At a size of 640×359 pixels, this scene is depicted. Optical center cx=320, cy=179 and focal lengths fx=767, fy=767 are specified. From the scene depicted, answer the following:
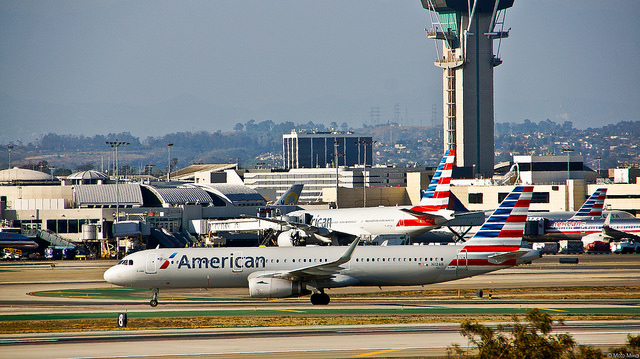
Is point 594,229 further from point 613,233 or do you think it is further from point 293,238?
point 293,238

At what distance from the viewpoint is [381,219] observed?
8450 cm

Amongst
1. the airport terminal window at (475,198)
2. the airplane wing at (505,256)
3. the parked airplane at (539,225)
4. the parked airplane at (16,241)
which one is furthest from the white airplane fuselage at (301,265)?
the airport terminal window at (475,198)

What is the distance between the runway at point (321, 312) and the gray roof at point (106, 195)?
166ft

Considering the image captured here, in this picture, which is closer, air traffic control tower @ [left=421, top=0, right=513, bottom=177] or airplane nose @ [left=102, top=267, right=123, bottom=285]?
airplane nose @ [left=102, top=267, right=123, bottom=285]

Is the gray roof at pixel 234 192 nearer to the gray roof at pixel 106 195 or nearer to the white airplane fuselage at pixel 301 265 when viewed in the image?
the gray roof at pixel 106 195

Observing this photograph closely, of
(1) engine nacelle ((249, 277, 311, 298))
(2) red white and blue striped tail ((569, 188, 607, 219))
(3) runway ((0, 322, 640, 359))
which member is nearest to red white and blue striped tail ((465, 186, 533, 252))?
(3) runway ((0, 322, 640, 359))

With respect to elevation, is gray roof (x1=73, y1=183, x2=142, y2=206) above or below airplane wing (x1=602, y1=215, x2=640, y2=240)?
above

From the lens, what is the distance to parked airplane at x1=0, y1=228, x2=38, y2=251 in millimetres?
96688

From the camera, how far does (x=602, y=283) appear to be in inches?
2212

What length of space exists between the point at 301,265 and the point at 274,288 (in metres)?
2.48

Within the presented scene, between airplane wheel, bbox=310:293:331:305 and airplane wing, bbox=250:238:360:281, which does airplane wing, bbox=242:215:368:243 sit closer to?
airplane wheel, bbox=310:293:331:305

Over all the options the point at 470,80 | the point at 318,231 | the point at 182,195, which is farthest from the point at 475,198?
the point at 318,231

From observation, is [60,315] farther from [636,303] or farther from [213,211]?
[213,211]

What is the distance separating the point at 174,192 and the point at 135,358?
97211 millimetres
